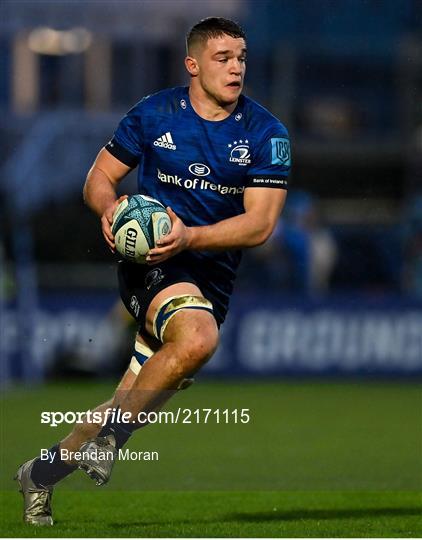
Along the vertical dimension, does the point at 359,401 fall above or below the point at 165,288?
below

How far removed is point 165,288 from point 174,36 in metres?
13.0

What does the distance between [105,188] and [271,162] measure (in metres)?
0.92

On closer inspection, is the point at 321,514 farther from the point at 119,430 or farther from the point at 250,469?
the point at 250,469

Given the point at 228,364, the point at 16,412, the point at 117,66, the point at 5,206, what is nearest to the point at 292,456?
the point at 16,412

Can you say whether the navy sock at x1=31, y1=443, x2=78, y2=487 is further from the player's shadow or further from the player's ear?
the player's ear

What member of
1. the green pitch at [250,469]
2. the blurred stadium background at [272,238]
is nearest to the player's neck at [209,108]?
the green pitch at [250,469]

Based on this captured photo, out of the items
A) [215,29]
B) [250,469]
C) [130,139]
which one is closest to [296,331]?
[250,469]

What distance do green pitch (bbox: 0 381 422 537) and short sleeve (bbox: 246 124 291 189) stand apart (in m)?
1.87

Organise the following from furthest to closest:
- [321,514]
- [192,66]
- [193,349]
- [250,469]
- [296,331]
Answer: [296,331] < [250,469] < [321,514] < [192,66] < [193,349]

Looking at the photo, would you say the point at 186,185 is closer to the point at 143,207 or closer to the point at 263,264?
the point at 143,207

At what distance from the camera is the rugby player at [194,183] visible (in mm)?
7711

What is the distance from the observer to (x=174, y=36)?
66.5ft

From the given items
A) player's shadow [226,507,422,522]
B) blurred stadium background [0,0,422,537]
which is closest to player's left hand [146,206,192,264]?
player's shadow [226,507,422,522]

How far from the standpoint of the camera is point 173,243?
24.1ft
